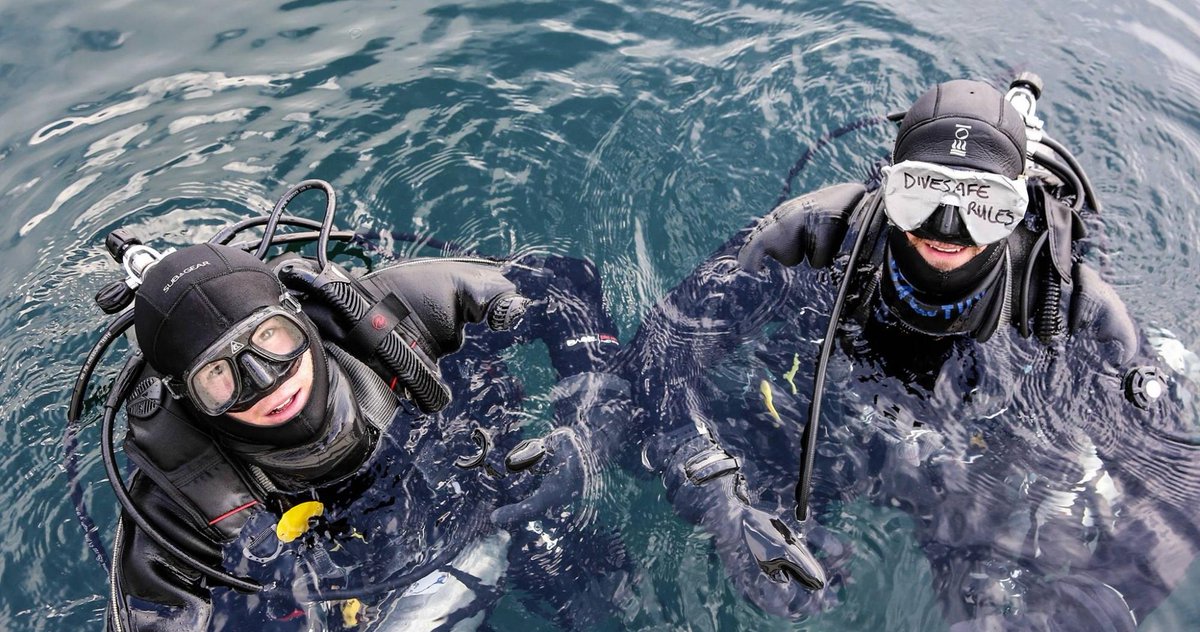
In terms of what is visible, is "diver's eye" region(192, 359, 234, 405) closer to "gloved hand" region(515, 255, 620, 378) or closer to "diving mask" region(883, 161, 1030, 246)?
"gloved hand" region(515, 255, 620, 378)

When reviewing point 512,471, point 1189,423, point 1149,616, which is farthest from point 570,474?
point 1189,423

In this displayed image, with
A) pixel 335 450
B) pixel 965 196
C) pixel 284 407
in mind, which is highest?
pixel 965 196

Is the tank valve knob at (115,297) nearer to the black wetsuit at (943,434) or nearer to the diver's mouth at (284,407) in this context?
the diver's mouth at (284,407)

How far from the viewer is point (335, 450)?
10.7ft

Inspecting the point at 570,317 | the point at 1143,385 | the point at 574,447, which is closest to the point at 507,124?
the point at 570,317

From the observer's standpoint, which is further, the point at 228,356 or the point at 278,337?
the point at 278,337

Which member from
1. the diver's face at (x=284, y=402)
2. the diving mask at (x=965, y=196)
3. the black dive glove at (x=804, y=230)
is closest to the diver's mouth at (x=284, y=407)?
the diver's face at (x=284, y=402)

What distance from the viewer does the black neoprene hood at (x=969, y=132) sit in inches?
126

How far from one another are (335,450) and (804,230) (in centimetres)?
217

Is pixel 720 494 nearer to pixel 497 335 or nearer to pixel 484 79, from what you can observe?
pixel 497 335

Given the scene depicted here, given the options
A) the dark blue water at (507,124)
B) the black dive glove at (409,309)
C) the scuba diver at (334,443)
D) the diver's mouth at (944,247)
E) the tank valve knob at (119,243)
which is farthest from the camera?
the dark blue water at (507,124)

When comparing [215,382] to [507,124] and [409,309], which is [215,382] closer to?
[409,309]

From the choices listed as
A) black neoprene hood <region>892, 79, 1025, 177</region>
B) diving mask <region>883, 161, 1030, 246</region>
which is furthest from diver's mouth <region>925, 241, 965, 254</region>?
black neoprene hood <region>892, 79, 1025, 177</region>

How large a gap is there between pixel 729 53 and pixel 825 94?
0.72m
